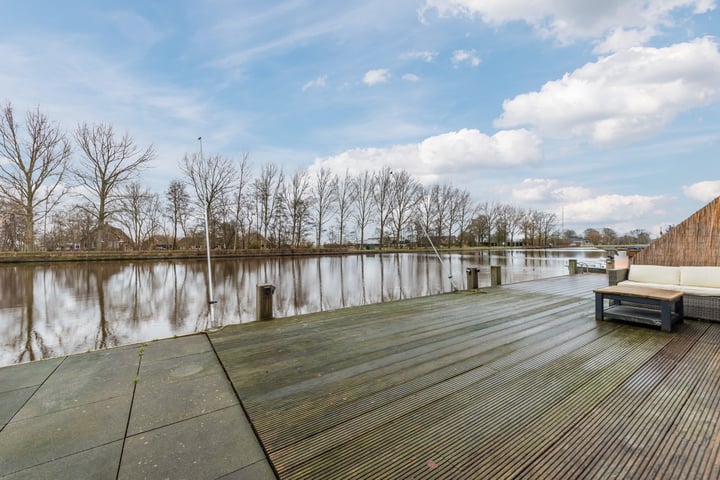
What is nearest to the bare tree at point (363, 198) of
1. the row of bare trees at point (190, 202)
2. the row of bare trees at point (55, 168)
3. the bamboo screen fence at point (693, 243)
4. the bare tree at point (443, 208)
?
the row of bare trees at point (190, 202)

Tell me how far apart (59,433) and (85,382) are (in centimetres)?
77

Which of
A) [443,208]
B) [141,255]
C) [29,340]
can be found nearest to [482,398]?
Result: [29,340]

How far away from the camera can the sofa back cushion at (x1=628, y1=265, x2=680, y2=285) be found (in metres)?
4.23

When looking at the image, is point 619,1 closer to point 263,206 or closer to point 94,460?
point 94,460

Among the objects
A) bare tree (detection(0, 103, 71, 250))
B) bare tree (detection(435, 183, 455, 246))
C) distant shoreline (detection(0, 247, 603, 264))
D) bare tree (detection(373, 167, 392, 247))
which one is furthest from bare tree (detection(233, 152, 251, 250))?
bare tree (detection(435, 183, 455, 246))

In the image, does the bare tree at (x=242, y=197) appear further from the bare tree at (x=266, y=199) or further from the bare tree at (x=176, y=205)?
the bare tree at (x=176, y=205)

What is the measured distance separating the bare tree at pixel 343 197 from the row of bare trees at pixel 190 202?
11cm

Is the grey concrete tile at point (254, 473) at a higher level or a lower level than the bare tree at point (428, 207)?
lower

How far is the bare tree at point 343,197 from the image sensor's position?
103 ft

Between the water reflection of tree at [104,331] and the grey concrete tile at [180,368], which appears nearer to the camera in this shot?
the grey concrete tile at [180,368]

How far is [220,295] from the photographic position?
7609mm

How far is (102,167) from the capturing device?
20.2 meters

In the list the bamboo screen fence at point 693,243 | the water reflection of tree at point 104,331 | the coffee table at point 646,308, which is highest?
the bamboo screen fence at point 693,243

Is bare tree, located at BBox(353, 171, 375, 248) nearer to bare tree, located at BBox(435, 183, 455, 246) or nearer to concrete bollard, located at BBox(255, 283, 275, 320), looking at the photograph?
bare tree, located at BBox(435, 183, 455, 246)
